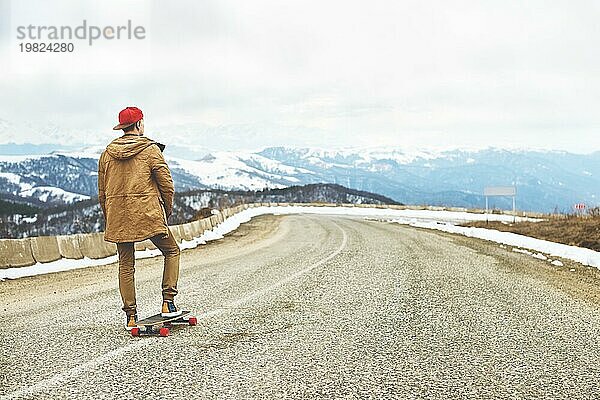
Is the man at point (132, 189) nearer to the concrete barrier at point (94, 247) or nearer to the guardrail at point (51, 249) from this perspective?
the guardrail at point (51, 249)

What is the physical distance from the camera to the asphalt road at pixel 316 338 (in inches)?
172

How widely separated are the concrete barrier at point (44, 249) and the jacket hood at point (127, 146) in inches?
309

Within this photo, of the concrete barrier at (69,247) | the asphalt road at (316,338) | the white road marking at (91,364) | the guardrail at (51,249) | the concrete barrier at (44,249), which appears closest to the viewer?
the white road marking at (91,364)

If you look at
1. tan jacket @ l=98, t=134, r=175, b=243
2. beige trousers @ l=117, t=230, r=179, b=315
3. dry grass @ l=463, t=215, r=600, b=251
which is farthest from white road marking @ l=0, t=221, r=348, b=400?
dry grass @ l=463, t=215, r=600, b=251

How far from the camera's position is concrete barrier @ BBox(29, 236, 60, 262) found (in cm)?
1277

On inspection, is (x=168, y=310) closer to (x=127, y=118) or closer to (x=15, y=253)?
(x=127, y=118)

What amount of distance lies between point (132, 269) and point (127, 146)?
1258 millimetres

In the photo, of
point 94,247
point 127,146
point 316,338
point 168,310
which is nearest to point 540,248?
point 94,247

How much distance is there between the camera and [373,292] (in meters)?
8.89

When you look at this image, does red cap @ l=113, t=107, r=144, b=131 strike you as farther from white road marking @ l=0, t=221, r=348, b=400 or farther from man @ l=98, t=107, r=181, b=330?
white road marking @ l=0, t=221, r=348, b=400

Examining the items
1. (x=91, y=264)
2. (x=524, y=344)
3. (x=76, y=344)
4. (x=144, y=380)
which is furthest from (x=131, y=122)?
(x=91, y=264)

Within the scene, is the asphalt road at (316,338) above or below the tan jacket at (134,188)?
below

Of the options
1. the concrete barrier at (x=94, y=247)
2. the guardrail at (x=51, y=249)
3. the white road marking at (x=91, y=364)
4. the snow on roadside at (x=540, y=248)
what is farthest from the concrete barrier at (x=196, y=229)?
the white road marking at (x=91, y=364)

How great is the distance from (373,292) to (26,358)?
16.7 feet
